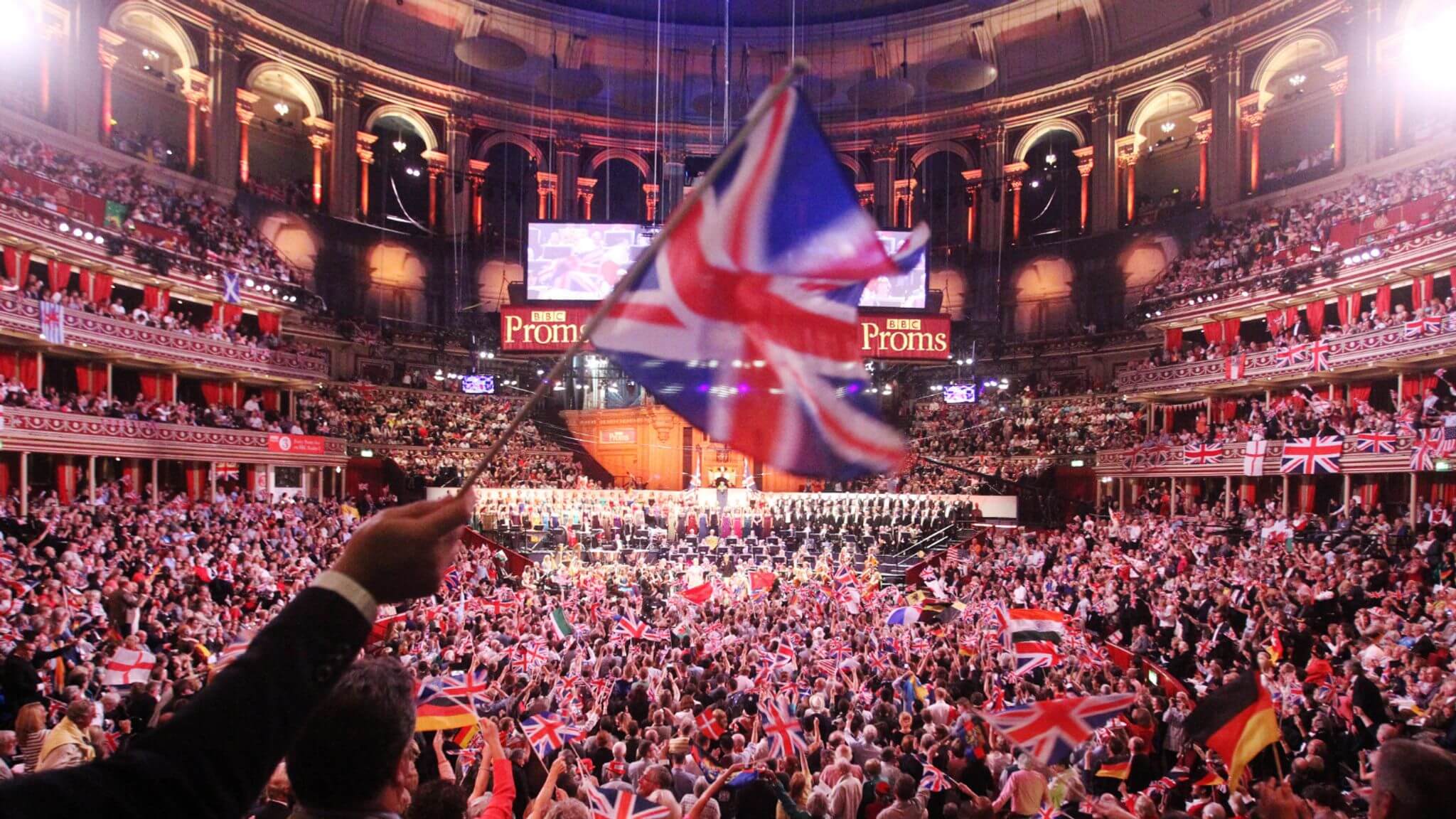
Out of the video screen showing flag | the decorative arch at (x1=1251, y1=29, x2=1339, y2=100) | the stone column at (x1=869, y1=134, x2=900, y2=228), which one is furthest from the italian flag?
the stone column at (x1=869, y1=134, x2=900, y2=228)

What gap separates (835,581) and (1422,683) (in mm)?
10709

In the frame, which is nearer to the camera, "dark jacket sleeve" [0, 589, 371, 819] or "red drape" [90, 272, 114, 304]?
"dark jacket sleeve" [0, 589, 371, 819]

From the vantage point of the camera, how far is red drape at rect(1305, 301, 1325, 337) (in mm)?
29719

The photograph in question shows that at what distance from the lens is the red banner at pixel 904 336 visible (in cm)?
3166

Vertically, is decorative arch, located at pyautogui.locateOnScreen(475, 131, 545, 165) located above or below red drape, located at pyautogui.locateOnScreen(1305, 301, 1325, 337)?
above

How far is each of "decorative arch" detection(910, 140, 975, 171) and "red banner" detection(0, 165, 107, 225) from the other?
35161mm

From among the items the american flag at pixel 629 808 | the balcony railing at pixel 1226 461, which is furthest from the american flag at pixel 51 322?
the balcony railing at pixel 1226 461

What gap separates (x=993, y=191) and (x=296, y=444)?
3377 centimetres

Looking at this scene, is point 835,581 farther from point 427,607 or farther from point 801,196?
point 801,196

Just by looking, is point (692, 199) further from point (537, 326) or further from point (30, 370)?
point (30, 370)

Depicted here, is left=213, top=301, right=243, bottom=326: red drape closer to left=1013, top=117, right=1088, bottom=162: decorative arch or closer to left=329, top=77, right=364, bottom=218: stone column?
left=329, top=77, right=364, bottom=218: stone column

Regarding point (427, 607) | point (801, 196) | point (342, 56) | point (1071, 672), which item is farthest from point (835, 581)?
point (342, 56)

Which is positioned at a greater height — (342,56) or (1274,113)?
(342,56)

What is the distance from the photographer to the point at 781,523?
105 ft
